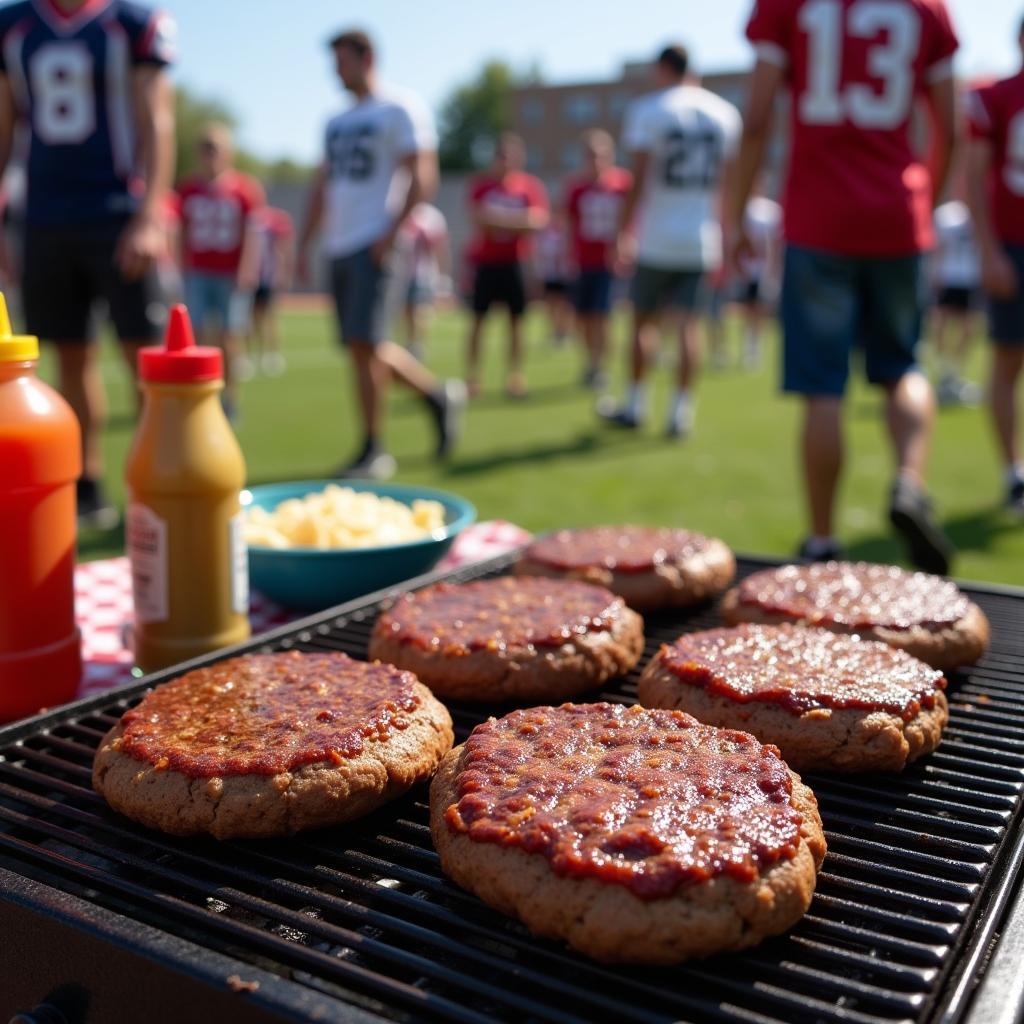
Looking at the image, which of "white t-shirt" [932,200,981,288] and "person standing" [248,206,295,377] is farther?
"person standing" [248,206,295,377]

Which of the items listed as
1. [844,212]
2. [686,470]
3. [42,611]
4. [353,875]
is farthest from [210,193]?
[353,875]

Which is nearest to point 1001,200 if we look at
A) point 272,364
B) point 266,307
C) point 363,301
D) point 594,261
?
point 363,301

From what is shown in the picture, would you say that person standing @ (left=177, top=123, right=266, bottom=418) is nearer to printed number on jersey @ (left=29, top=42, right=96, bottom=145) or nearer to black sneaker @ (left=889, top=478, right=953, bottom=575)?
printed number on jersey @ (left=29, top=42, right=96, bottom=145)

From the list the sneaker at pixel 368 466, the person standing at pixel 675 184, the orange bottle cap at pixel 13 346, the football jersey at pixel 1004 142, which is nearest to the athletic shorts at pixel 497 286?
the person standing at pixel 675 184

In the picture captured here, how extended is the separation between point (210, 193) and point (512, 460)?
4.95 metres

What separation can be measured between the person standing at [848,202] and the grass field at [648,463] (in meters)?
1.44

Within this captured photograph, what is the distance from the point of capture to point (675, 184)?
315 inches

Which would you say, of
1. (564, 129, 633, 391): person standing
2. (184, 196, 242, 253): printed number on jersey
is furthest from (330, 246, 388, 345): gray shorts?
(564, 129, 633, 391): person standing

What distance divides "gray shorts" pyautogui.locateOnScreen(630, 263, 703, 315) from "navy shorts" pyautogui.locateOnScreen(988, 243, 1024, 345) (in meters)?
2.69

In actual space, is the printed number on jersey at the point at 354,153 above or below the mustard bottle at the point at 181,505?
above

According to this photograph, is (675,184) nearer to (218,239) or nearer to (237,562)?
(218,239)

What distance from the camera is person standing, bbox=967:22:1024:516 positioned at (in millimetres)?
5621

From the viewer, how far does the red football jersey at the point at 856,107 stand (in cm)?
389

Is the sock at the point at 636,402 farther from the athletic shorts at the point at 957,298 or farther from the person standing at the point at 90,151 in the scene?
the person standing at the point at 90,151
